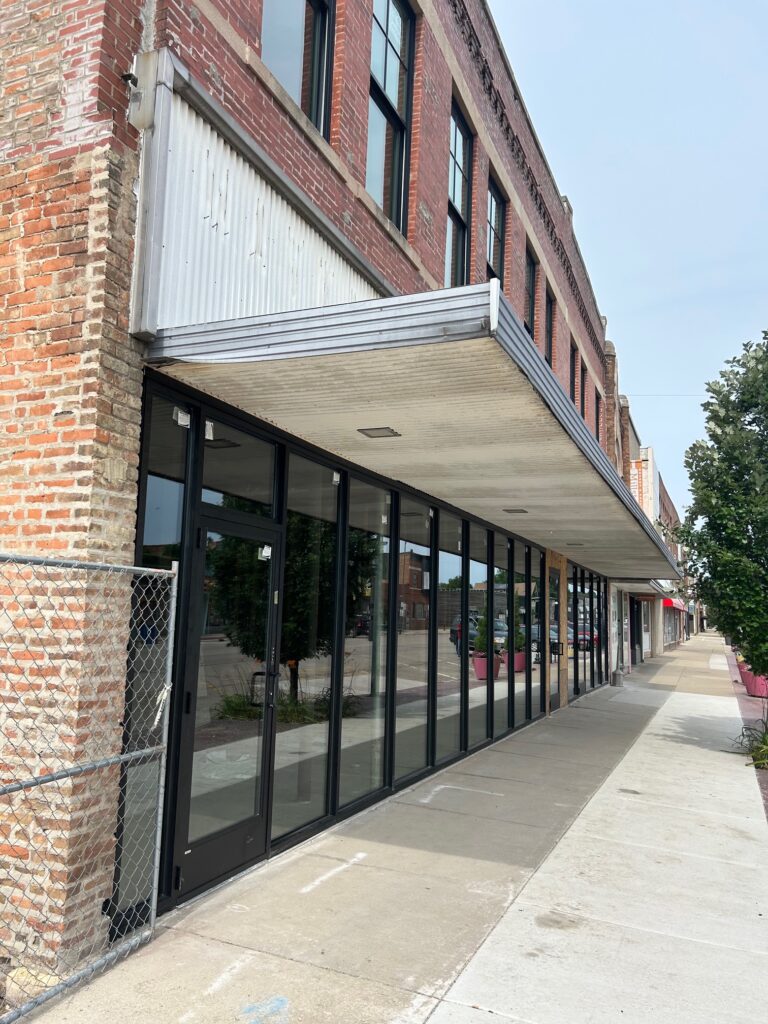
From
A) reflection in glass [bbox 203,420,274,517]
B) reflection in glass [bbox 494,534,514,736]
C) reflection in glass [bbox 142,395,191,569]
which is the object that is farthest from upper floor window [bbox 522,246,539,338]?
reflection in glass [bbox 142,395,191,569]

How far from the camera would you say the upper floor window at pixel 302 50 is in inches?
235

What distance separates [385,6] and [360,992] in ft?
27.6

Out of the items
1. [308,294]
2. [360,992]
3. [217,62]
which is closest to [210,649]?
[360,992]

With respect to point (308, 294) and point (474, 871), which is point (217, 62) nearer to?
point (308, 294)

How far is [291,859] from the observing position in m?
5.52

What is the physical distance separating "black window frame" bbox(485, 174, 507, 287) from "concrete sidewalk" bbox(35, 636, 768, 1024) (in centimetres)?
696

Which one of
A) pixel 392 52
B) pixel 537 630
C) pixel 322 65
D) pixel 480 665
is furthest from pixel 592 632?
pixel 322 65

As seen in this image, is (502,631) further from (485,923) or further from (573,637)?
(485,923)

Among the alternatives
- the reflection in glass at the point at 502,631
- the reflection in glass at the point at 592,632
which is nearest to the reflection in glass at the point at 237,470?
the reflection in glass at the point at 502,631

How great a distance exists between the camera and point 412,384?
174 inches

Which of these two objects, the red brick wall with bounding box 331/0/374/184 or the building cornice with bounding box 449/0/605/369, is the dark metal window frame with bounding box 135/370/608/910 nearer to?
the red brick wall with bounding box 331/0/374/184

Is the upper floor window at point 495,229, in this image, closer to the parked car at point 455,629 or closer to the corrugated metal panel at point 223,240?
the parked car at point 455,629

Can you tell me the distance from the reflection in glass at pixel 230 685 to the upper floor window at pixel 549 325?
33.6 ft

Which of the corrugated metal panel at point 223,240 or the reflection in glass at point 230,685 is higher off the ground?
the corrugated metal panel at point 223,240
